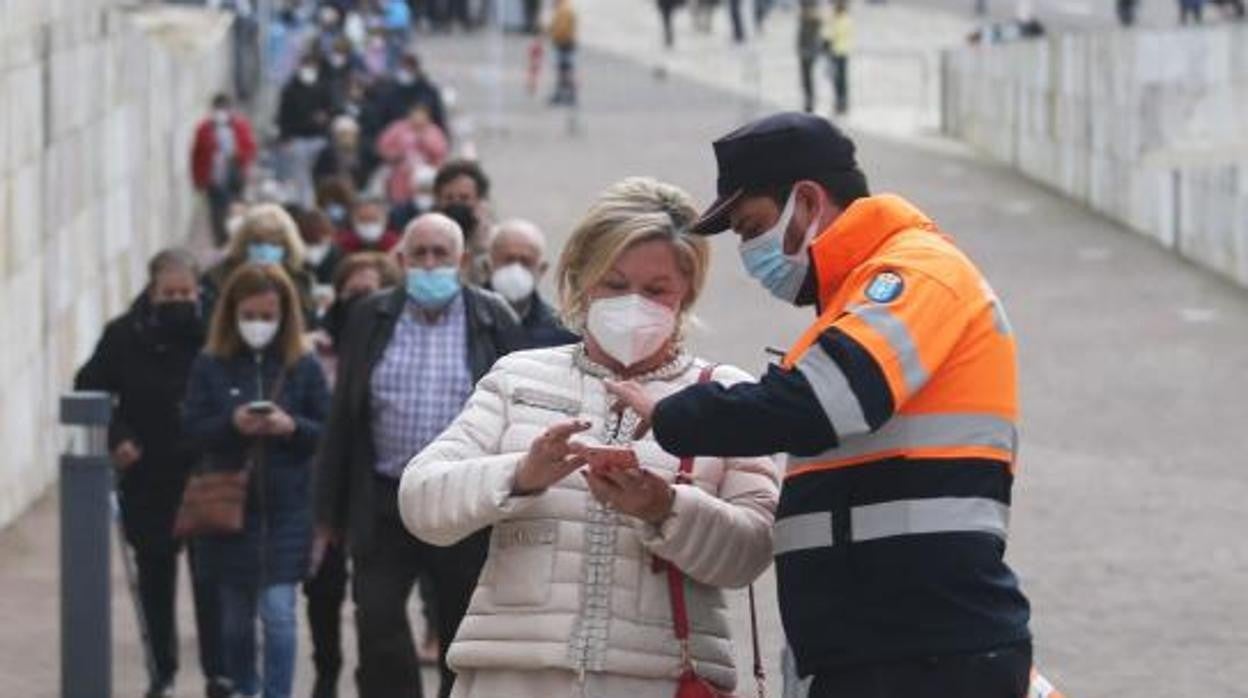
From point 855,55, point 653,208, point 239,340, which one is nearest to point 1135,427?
point 239,340

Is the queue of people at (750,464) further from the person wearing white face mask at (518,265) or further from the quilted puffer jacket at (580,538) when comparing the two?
the person wearing white face mask at (518,265)

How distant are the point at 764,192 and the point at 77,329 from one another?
1395cm

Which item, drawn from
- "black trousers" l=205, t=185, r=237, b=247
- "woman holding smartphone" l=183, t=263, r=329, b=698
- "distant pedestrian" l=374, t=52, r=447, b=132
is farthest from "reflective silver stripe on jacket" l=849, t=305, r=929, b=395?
"distant pedestrian" l=374, t=52, r=447, b=132

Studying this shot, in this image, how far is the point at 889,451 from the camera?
5.75m

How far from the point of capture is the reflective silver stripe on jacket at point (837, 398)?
562 centimetres

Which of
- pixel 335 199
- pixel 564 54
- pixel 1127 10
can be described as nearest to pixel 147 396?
pixel 335 199

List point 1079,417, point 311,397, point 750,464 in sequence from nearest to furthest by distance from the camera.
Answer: point 750,464, point 311,397, point 1079,417

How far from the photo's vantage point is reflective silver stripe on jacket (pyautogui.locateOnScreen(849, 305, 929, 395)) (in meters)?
5.66

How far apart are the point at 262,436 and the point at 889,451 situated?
19.7ft

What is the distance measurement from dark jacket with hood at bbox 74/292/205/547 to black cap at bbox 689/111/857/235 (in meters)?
6.99

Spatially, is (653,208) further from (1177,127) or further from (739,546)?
(1177,127)

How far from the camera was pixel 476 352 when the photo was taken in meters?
10.1

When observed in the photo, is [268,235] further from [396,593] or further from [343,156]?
[343,156]

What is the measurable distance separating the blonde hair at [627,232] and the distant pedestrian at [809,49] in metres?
35.6
